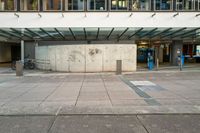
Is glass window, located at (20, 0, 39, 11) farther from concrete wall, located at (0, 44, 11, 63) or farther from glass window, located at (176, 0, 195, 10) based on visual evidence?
concrete wall, located at (0, 44, 11, 63)

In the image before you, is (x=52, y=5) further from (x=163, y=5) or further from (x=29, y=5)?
(x=163, y=5)

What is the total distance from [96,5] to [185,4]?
29.3 ft

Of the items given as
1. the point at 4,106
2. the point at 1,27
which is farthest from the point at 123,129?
the point at 1,27

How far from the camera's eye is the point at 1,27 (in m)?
19.2

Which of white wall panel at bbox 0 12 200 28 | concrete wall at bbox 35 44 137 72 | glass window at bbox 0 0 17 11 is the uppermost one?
glass window at bbox 0 0 17 11

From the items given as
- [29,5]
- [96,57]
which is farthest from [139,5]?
[29,5]

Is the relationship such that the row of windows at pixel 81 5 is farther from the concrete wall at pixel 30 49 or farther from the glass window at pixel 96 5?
the concrete wall at pixel 30 49

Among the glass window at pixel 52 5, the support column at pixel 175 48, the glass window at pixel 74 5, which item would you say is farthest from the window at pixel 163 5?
the glass window at pixel 52 5

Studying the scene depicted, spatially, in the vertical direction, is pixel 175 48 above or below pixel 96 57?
above

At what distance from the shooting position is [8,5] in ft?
66.9

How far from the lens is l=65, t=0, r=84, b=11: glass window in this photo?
20.4 meters

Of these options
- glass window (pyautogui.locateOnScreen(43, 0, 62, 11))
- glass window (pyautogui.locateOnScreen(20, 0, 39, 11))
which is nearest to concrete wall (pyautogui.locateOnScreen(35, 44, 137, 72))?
glass window (pyautogui.locateOnScreen(43, 0, 62, 11))

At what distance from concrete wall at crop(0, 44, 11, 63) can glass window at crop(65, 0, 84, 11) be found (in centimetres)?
1879

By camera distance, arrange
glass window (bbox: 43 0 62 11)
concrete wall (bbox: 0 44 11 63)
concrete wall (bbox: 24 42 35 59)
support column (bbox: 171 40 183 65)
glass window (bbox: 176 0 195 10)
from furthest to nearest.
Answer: concrete wall (bbox: 0 44 11 63), concrete wall (bbox: 24 42 35 59), support column (bbox: 171 40 183 65), glass window (bbox: 176 0 195 10), glass window (bbox: 43 0 62 11)
